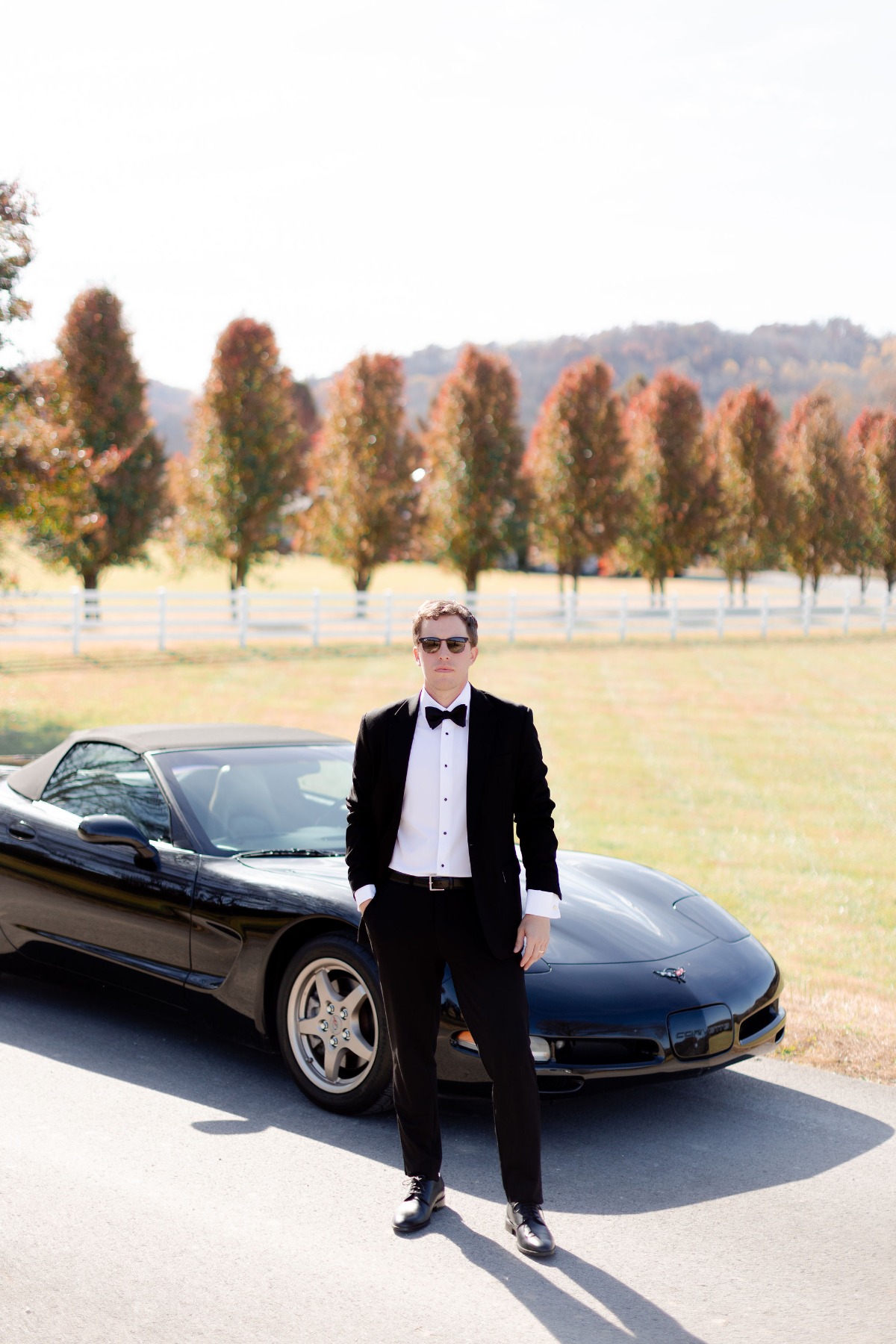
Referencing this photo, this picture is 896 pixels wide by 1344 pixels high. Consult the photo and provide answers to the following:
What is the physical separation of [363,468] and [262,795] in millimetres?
41806

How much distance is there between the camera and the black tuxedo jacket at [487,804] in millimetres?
3631

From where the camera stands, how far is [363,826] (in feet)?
12.4

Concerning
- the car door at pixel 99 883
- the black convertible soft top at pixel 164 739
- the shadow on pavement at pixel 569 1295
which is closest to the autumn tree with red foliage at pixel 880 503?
the black convertible soft top at pixel 164 739

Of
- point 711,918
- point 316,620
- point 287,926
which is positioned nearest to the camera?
point 287,926

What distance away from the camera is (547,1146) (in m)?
4.41

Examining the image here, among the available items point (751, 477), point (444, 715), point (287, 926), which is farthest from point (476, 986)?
point (751, 477)

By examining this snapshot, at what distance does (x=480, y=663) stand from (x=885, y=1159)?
23421 mm

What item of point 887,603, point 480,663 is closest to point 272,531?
point 480,663

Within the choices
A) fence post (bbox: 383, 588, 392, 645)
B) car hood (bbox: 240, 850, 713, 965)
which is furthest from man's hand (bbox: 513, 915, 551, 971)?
fence post (bbox: 383, 588, 392, 645)

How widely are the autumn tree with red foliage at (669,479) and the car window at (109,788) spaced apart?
49344 mm

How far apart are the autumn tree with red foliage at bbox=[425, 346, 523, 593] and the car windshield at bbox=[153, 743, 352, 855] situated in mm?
42307

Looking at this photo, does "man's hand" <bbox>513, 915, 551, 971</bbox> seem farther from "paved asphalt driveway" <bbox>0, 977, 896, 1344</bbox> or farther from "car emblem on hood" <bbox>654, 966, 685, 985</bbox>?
"car emblem on hood" <bbox>654, 966, 685, 985</bbox>

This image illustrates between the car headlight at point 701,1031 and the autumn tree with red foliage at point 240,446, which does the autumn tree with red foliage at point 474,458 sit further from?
the car headlight at point 701,1031

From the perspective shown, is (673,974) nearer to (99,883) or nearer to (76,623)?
(99,883)
